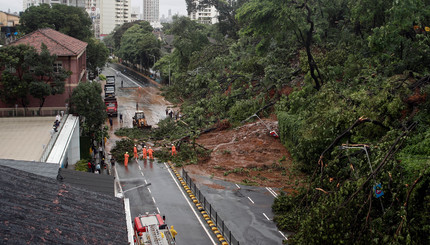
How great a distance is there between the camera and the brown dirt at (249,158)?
29406mm

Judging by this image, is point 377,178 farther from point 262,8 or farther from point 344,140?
point 262,8

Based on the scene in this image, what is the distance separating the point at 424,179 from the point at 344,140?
7.49m

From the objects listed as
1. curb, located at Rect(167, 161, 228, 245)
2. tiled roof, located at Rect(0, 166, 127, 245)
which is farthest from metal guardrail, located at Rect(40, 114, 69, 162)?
tiled roof, located at Rect(0, 166, 127, 245)

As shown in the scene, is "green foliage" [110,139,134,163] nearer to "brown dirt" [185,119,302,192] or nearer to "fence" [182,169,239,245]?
"brown dirt" [185,119,302,192]

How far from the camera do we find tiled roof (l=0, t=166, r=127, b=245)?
9.72 metres

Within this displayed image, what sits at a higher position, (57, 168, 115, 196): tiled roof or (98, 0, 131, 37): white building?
(98, 0, 131, 37): white building

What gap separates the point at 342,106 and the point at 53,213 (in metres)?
17.4

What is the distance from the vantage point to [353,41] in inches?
1570

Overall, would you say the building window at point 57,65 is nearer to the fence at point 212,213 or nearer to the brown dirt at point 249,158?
the brown dirt at point 249,158

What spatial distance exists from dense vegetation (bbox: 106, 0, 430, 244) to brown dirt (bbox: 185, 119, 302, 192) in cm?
139

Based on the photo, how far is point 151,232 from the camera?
62.9ft

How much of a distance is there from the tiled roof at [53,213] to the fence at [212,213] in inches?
355

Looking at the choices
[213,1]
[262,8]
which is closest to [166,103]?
[213,1]

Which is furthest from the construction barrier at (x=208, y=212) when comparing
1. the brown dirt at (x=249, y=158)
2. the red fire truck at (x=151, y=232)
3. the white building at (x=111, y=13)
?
the white building at (x=111, y=13)
